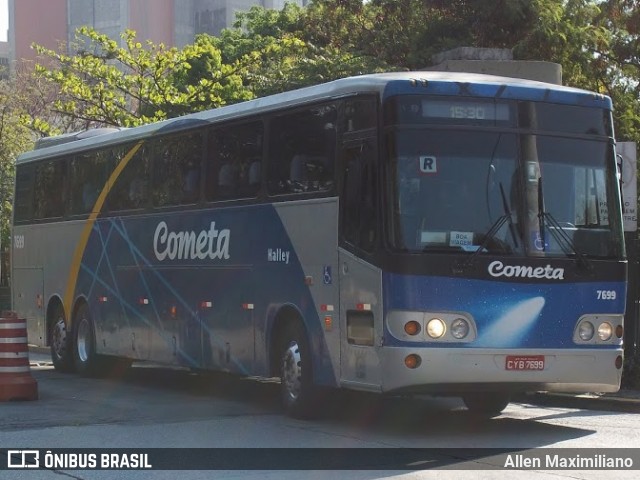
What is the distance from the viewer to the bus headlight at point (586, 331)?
A: 469 inches

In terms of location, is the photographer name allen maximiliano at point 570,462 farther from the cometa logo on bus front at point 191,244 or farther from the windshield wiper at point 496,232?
the cometa logo on bus front at point 191,244

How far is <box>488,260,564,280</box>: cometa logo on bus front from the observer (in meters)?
11.5

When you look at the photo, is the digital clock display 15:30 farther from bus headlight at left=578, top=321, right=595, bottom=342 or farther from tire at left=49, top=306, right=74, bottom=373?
tire at left=49, top=306, right=74, bottom=373

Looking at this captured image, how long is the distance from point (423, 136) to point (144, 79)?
900 inches

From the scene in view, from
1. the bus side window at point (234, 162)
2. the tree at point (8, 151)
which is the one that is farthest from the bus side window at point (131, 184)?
the tree at point (8, 151)

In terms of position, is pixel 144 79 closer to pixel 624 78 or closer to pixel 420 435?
pixel 624 78

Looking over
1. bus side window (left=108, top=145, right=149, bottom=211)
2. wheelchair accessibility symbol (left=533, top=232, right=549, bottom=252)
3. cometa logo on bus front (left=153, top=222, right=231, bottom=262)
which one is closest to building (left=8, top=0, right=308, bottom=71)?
bus side window (left=108, top=145, right=149, bottom=211)

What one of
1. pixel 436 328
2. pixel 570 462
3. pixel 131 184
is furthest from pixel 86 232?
pixel 570 462

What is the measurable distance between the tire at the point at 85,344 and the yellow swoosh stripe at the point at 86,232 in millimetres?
308

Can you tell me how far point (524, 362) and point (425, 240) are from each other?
152cm

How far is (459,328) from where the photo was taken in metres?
11.4

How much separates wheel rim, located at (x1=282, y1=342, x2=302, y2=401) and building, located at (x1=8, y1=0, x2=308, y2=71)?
94156 mm

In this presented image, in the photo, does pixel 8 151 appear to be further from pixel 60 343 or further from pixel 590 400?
pixel 590 400

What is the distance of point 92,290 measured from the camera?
1927 centimetres
